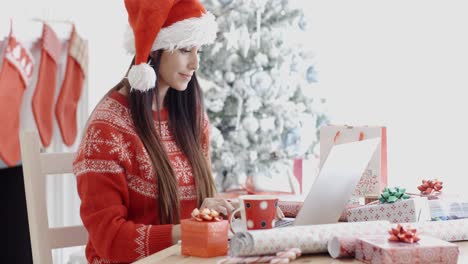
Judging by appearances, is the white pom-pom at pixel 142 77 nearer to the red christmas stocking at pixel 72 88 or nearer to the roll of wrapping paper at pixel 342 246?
the roll of wrapping paper at pixel 342 246

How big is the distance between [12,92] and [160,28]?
1.93 meters

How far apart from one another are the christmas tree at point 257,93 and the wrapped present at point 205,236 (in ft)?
7.71

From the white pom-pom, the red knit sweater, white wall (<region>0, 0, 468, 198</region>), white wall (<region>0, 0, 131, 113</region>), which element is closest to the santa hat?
the white pom-pom

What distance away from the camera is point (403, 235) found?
128cm

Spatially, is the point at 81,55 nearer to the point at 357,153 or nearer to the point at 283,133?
the point at 283,133

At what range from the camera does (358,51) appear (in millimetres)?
4219

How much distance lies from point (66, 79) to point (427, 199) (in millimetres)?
2591

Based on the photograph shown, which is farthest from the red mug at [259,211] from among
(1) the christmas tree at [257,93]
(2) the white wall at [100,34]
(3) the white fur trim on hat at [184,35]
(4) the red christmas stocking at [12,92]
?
(2) the white wall at [100,34]

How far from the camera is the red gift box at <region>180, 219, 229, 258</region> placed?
1391 mm

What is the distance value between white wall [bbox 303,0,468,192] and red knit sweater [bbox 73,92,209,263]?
2283 millimetres

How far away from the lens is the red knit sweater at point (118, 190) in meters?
1.76

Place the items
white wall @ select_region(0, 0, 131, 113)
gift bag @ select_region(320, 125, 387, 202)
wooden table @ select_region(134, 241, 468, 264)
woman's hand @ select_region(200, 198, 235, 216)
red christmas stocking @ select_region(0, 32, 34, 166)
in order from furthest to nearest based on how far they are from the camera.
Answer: white wall @ select_region(0, 0, 131, 113), red christmas stocking @ select_region(0, 32, 34, 166), gift bag @ select_region(320, 125, 387, 202), woman's hand @ select_region(200, 198, 235, 216), wooden table @ select_region(134, 241, 468, 264)

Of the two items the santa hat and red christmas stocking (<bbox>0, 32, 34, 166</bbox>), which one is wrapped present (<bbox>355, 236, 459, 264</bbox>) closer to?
the santa hat

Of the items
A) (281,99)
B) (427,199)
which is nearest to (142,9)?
(427,199)
